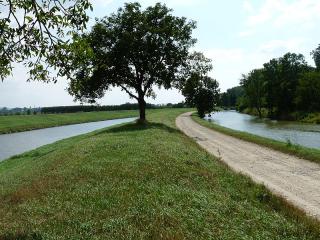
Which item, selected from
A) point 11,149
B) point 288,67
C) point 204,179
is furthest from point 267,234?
point 288,67

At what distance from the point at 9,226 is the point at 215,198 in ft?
19.9

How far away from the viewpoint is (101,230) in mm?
11266

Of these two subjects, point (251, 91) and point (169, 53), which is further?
point (251, 91)

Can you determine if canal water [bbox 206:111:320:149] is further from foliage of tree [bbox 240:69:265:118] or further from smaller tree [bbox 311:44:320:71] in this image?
smaller tree [bbox 311:44:320:71]

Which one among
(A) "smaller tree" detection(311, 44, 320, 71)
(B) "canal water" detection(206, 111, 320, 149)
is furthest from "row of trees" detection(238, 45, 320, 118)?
(A) "smaller tree" detection(311, 44, 320, 71)

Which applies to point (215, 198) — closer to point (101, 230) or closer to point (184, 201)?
point (184, 201)

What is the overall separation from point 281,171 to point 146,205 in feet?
31.5

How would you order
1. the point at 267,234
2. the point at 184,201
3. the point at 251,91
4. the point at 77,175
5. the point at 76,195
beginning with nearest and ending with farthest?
1. the point at 267,234
2. the point at 184,201
3. the point at 76,195
4. the point at 77,175
5. the point at 251,91

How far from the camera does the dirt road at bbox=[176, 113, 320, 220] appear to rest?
1501cm

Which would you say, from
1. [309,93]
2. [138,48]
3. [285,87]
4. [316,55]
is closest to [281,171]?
[138,48]

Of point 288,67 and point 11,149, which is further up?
point 288,67

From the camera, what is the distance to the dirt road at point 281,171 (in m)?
15.0

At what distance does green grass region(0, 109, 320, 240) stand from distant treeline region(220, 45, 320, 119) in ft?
243

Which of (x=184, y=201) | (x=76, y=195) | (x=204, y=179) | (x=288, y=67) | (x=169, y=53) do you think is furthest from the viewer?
(x=288, y=67)
